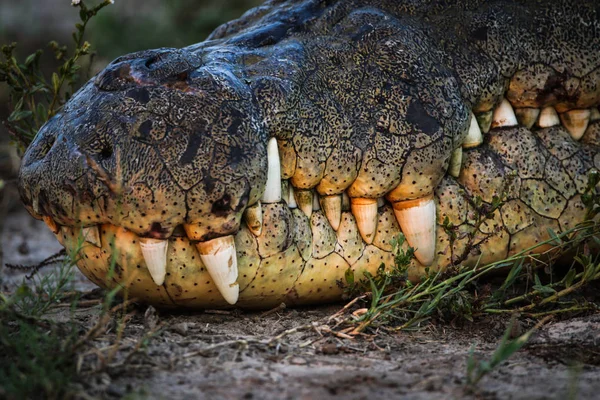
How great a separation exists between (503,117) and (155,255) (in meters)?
1.45

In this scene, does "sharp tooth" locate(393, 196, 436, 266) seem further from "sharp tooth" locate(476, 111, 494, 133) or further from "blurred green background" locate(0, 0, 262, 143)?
"blurred green background" locate(0, 0, 262, 143)

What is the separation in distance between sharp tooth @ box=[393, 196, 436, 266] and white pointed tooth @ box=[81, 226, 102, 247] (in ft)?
3.32

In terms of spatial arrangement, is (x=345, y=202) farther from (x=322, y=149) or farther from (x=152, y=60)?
(x=152, y=60)

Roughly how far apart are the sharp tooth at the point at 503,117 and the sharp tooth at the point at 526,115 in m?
0.04

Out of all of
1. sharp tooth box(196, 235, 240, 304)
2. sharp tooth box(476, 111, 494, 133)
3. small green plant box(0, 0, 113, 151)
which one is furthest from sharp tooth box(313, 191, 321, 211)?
small green plant box(0, 0, 113, 151)

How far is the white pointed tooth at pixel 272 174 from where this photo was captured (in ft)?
7.64

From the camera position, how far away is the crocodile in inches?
86.8

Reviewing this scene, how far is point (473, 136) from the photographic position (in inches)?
107

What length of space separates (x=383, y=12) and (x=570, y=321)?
134 cm

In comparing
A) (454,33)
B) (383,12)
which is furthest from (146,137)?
(454,33)

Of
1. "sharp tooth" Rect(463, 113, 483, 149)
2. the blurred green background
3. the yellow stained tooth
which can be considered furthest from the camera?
the blurred green background

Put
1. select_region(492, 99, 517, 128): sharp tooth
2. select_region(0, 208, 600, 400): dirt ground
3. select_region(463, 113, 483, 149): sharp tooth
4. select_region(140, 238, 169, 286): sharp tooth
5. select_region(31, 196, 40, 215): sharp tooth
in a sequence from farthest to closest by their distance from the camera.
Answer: select_region(492, 99, 517, 128): sharp tooth < select_region(463, 113, 483, 149): sharp tooth < select_region(31, 196, 40, 215): sharp tooth < select_region(140, 238, 169, 286): sharp tooth < select_region(0, 208, 600, 400): dirt ground

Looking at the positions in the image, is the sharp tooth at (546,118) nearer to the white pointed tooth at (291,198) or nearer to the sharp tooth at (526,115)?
the sharp tooth at (526,115)

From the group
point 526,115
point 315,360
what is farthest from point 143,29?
point 315,360
